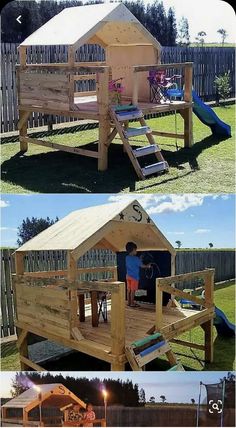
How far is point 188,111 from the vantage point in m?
2.93

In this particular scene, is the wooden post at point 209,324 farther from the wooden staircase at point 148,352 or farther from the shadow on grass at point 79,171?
the shadow on grass at point 79,171

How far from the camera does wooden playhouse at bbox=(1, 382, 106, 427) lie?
1.92m

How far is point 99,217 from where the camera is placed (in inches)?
85.9

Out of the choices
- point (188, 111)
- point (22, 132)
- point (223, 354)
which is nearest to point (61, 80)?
point (22, 132)

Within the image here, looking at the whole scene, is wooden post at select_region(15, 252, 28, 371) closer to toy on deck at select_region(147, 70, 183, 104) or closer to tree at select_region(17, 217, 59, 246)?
tree at select_region(17, 217, 59, 246)

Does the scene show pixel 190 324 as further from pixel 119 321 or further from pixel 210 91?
pixel 210 91

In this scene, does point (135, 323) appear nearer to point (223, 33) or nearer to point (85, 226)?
point (85, 226)

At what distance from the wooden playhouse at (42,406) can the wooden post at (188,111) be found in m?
1.30

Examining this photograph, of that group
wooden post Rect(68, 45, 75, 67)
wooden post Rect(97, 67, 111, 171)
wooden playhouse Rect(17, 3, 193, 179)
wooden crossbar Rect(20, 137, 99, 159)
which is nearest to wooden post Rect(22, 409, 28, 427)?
wooden playhouse Rect(17, 3, 193, 179)

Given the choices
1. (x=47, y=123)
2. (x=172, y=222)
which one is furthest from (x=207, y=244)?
(x=47, y=123)

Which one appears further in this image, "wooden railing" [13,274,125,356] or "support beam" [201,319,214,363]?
"support beam" [201,319,214,363]

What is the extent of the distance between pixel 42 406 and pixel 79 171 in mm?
969

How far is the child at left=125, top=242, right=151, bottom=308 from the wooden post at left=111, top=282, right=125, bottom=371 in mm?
494

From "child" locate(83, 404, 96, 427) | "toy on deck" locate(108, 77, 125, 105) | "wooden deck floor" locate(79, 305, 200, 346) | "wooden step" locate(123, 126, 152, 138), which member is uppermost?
"toy on deck" locate(108, 77, 125, 105)
